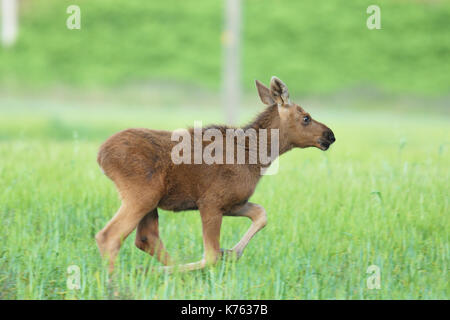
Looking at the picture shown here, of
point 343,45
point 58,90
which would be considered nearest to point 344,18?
point 343,45

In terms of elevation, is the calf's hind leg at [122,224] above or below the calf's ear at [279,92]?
below

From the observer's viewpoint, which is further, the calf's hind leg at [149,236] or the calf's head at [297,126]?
the calf's head at [297,126]

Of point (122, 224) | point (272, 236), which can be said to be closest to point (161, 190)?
point (122, 224)

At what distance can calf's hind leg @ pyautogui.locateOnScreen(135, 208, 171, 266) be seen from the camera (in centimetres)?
545

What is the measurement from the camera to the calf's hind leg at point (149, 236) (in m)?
5.45

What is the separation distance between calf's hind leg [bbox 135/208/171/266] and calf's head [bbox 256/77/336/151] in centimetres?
143

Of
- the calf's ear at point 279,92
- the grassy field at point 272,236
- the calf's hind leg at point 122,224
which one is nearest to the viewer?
the grassy field at point 272,236

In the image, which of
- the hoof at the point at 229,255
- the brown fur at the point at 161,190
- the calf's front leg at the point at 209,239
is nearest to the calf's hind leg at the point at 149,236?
the brown fur at the point at 161,190

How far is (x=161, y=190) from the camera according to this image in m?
5.11

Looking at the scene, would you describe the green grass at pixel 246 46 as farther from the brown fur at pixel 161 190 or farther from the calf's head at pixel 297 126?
the brown fur at pixel 161 190

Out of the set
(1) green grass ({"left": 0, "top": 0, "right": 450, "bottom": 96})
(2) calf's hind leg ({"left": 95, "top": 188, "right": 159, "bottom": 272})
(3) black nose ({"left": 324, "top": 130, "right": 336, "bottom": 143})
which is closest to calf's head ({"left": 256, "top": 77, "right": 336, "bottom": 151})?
(3) black nose ({"left": 324, "top": 130, "right": 336, "bottom": 143})

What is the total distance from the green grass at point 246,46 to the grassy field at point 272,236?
16496 mm

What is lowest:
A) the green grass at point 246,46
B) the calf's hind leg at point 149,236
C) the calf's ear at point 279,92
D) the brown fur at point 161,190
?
the calf's hind leg at point 149,236

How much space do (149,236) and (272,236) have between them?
3.86 ft
